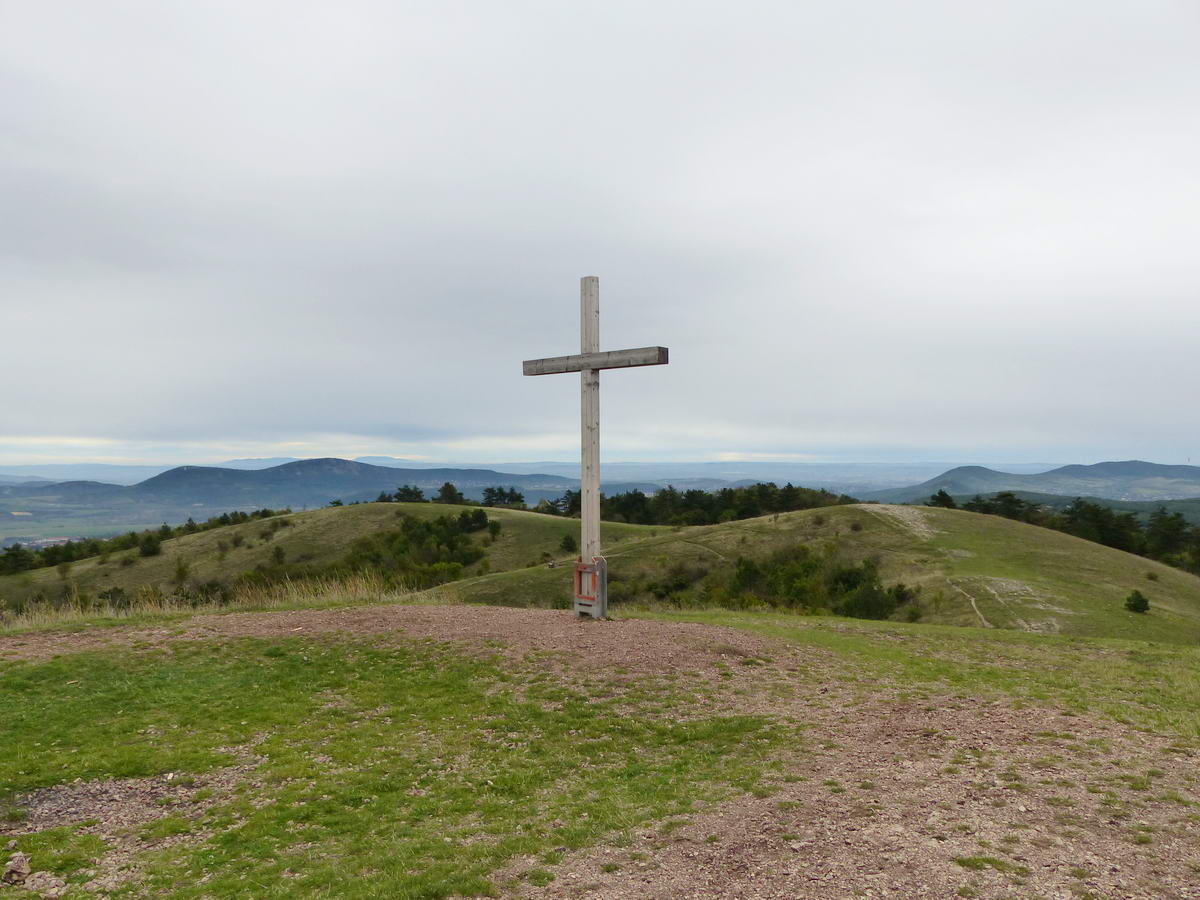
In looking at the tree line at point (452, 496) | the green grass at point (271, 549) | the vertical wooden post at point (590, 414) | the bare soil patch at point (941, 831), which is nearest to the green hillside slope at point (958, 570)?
the green grass at point (271, 549)

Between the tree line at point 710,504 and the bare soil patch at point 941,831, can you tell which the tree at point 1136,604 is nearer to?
the bare soil patch at point 941,831

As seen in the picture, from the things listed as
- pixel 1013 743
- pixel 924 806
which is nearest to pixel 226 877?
pixel 924 806

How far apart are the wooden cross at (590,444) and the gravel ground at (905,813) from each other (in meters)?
3.72

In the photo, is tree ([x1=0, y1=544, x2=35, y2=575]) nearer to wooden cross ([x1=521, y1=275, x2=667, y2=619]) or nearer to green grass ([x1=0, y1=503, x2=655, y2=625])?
green grass ([x1=0, y1=503, x2=655, y2=625])

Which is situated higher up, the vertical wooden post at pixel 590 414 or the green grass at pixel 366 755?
the vertical wooden post at pixel 590 414

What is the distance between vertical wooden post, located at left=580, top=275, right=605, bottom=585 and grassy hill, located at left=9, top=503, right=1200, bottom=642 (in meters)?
8.30

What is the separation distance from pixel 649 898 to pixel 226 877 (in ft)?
10.9

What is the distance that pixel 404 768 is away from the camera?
747 cm

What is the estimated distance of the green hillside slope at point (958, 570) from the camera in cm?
2275

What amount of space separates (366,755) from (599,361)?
873 cm

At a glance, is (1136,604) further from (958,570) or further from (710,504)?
(710,504)

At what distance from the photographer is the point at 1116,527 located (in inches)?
2089

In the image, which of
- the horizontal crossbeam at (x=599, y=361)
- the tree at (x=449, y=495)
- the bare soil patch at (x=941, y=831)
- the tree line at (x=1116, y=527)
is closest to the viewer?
the bare soil patch at (x=941, y=831)

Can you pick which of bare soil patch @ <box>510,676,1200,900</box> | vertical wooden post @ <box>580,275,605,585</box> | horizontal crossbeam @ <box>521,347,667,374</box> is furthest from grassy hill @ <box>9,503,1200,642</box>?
bare soil patch @ <box>510,676,1200,900</box>
